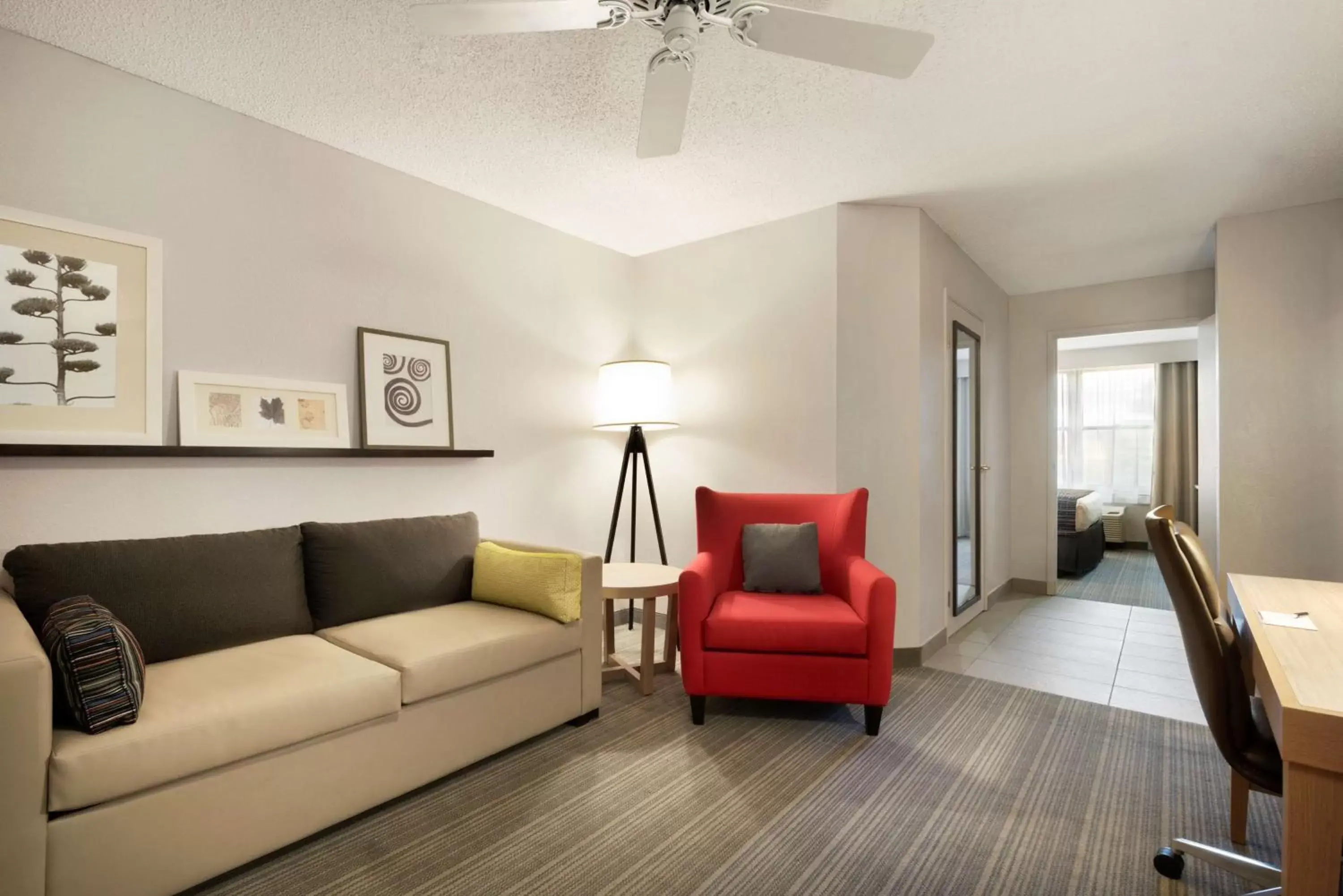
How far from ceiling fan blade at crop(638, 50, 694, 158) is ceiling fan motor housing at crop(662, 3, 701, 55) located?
0.16 ft

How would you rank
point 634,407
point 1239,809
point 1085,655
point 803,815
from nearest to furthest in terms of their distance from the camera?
point 1239,809 → point 803,815 → point 1085,655 → point 634,407

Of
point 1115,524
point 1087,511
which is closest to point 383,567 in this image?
point 1087,511

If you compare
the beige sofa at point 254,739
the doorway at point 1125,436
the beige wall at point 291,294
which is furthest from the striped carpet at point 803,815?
the doorway at point 1125,436

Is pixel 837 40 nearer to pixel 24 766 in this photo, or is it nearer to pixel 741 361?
pixel 741 361

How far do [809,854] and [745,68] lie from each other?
2.53 meters

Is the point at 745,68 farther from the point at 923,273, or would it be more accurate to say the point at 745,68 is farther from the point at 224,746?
the point at 224,746

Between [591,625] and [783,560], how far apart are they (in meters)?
0.94

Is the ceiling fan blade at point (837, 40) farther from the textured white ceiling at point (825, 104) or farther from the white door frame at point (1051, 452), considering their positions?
the white door frame at point (1051, 452)

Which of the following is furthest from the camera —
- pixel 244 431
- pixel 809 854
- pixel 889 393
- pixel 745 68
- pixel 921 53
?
pixel 889 393

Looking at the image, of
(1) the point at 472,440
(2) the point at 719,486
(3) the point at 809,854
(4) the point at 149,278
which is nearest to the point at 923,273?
(2) the point at 719,486

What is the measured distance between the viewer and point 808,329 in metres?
3.69

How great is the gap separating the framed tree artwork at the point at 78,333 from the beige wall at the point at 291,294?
6cm

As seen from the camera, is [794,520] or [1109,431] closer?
[794,520]

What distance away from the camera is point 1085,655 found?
3.69 m
